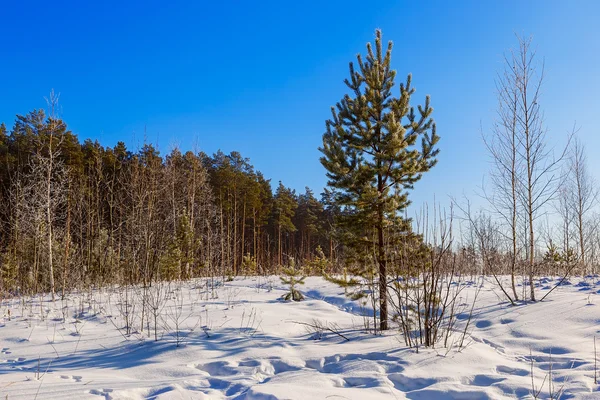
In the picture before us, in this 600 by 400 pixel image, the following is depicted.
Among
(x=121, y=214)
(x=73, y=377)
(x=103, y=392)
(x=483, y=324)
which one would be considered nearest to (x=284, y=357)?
(x=103, y=392)

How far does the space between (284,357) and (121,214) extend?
1610 cm

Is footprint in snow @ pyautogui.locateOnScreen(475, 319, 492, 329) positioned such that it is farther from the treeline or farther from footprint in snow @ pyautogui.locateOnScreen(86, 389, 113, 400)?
footprint in snow @ pyautogui.locateOnScreen(86, 389, 113, 400)

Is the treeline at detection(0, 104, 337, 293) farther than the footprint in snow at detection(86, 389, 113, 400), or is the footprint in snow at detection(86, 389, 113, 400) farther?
the treeline at detection(0, 104, 337, 293)

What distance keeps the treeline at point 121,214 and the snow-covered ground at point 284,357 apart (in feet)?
4.68

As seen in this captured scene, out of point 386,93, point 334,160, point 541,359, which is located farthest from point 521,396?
point 386,93

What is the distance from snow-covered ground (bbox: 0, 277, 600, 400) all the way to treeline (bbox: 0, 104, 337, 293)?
4.68 feet

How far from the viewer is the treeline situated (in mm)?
12586

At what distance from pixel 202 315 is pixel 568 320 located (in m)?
7.02

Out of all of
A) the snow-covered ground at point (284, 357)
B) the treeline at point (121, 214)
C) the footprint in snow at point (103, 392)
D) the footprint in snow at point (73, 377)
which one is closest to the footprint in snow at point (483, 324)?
the snow-covered ground at point (284, 357)

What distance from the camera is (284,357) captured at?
4.86 m

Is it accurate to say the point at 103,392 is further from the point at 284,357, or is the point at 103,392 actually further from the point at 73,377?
the point at 284,357

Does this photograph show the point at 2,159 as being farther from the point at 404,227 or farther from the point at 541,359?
the point at 541,359

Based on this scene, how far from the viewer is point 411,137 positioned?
7188 mm

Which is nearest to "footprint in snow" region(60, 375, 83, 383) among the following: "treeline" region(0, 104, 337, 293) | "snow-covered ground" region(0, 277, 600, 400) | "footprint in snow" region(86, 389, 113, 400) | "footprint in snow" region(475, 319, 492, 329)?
"snow-covered ground" region(0, 277, 600, 400)
